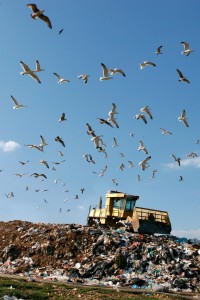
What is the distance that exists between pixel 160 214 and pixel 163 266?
5496 millimetres

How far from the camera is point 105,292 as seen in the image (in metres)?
11.3

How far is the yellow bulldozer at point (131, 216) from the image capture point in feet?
66.1

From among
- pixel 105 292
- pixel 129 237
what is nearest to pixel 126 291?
pixel 105 292

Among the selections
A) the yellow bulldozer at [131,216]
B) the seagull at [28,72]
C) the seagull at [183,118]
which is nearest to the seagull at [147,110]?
the seagull at [183,118]

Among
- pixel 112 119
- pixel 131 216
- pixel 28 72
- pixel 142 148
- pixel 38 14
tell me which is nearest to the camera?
pixel 38 14

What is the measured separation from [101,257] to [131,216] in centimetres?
441

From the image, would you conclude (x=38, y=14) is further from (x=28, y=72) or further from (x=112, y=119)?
(x=112, y=119)

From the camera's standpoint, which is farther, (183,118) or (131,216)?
(131,216)

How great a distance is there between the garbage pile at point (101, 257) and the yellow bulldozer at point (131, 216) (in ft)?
2.13

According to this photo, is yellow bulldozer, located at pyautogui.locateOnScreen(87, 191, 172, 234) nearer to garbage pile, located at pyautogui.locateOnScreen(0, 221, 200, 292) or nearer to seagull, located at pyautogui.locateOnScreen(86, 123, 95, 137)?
garbage pile, located at pyautogui.locateOnScreen(0, 221, 200, 292)

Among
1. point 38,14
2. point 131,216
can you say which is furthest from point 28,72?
point 131,216

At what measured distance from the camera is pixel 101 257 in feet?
55.8

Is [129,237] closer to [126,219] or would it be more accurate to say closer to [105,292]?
[126,219]

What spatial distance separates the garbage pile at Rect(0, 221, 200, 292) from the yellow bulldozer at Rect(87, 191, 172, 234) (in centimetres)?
65
